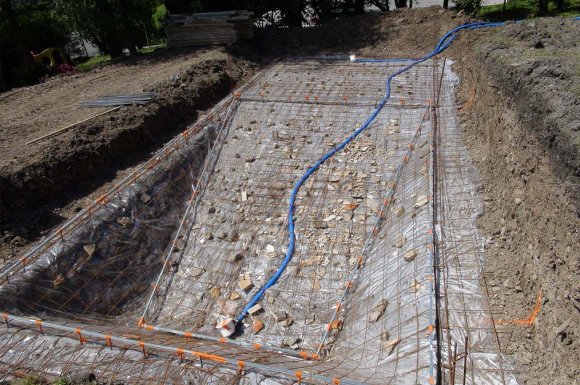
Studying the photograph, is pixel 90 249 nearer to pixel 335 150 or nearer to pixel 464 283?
pixel 335 150

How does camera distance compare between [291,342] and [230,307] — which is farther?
[230,307]

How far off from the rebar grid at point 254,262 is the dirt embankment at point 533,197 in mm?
705

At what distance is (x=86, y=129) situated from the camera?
682 cm

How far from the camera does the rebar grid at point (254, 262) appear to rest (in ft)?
12.4

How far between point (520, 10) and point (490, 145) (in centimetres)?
1096

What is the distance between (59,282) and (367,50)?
910cm

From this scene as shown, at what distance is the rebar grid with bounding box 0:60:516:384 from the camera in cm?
377

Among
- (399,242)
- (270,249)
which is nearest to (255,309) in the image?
(270,249)

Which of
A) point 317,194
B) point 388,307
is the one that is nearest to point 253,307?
point 388,307

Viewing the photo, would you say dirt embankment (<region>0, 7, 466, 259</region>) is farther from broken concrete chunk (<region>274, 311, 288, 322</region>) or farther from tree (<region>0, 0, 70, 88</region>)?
broken concrete chunk (<region>274, 311, 288, 322</region>)

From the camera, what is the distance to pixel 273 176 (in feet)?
23.0

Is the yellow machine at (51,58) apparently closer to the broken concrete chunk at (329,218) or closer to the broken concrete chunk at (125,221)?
the broken concrete chunk at (125,221)

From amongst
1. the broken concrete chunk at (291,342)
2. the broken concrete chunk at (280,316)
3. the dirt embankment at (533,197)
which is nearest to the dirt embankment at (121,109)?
the broken concrete chunk at (280,316)

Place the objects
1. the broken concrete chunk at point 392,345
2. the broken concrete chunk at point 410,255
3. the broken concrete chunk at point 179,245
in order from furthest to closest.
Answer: the broken concrete chunk at point 179,245 < the broken concrete chunk at point 410,255 < the broken concrete chunk at point 392,345
